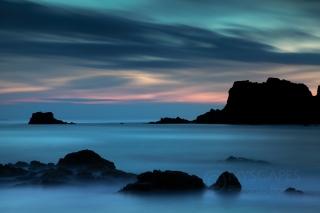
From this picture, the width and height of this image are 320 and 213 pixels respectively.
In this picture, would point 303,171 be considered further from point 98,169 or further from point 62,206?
point 62,206

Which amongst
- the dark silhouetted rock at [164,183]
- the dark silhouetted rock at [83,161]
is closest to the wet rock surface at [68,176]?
the dark silhouetted rock at [83,161]

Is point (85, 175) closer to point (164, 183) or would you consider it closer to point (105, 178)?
point (105, 178)

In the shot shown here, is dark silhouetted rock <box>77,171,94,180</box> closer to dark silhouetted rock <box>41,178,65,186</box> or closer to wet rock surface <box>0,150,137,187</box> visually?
wet rock surface <box>0,150,137,187</box>

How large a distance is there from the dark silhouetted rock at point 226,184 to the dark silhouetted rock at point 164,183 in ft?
2.20

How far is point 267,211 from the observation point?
1477cm

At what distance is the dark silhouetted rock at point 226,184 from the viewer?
1619cm

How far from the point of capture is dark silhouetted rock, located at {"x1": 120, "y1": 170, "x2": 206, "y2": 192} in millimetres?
15453

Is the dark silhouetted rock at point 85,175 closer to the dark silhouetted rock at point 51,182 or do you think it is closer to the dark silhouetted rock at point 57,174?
the dark silhouetted rock at point 57,174

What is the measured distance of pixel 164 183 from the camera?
1553cm

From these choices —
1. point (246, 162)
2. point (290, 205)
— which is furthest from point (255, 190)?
point (246, 162)

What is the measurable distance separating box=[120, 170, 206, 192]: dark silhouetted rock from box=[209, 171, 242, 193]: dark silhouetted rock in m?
0.67

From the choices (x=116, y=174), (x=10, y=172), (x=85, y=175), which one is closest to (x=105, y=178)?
(x=116, y=174)

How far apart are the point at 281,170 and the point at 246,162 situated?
3002mm

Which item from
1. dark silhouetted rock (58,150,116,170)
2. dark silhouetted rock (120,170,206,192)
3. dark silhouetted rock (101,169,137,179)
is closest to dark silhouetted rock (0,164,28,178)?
dark silhouetted rock (58,150,116,170)
